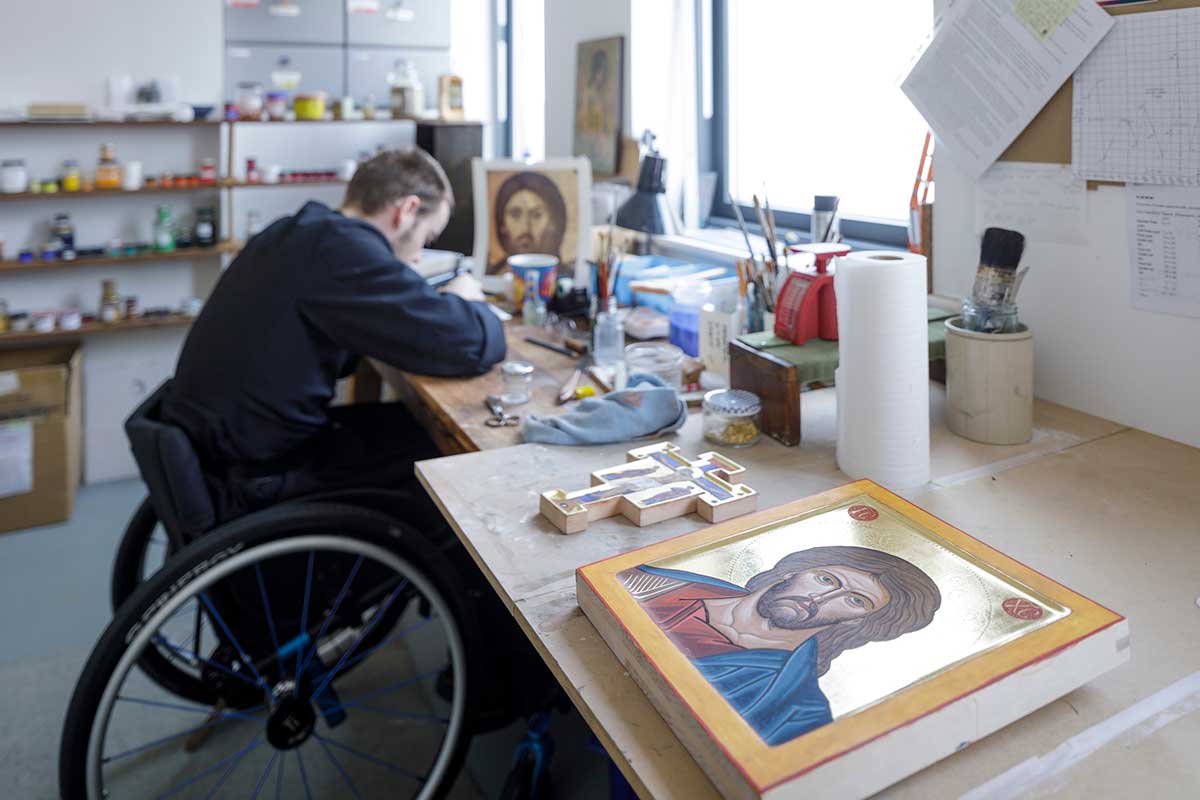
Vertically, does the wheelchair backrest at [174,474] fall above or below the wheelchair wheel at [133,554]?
above

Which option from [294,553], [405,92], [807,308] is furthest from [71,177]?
[807,308]

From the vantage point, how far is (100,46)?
3.33 m

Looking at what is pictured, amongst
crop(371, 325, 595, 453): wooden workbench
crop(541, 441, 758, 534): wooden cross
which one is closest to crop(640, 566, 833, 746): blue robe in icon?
crop(541, 441, 758, 534): wooden cross

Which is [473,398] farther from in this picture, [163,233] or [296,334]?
[163,233]

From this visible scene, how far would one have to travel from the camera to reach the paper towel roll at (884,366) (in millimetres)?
1025

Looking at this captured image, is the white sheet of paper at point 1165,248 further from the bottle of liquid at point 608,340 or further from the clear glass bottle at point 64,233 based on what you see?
the clear glass bottle at point 64,233

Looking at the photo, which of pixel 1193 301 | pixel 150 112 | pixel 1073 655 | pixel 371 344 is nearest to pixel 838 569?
pixel 1073 655

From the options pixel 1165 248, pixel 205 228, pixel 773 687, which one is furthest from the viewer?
pixel 205 228

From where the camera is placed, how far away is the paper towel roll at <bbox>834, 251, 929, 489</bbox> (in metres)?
1.03

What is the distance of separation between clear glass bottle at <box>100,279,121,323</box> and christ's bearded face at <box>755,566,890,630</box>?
11.2ft

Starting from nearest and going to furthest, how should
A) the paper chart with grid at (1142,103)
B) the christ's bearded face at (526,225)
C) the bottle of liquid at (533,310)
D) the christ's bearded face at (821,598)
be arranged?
the christ's bearded face at (821,598) < the paper chart with grid at (1142,103) < the bottle of liquid at (533,310) < the christ's bearded face at (526,225)

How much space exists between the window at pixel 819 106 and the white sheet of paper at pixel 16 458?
2498 millimetres

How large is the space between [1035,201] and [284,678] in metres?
1.51

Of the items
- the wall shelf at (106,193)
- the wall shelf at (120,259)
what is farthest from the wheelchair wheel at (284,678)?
the wall shelf at (106,193)
